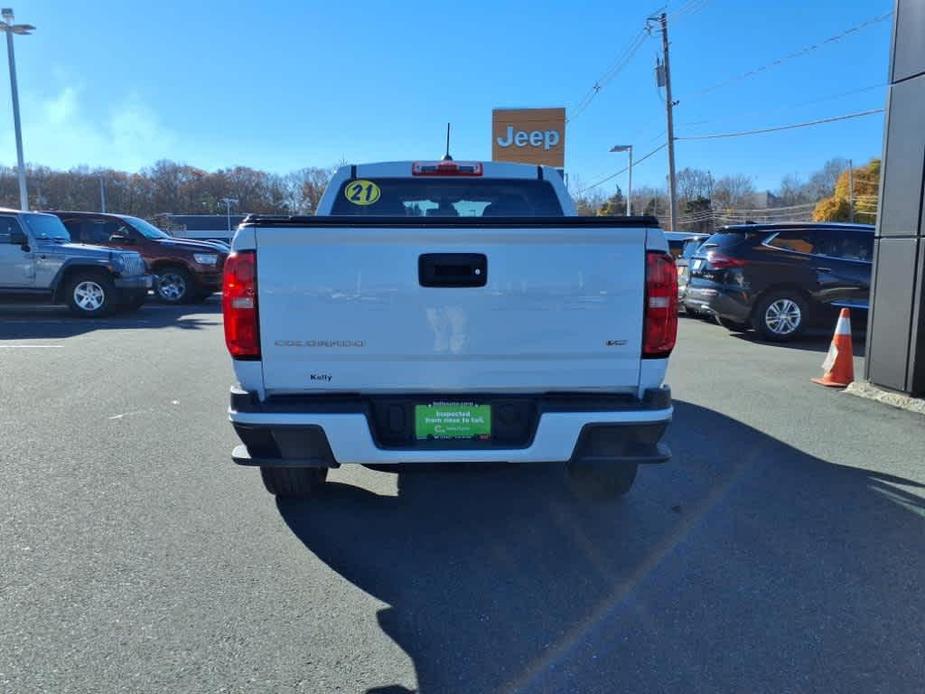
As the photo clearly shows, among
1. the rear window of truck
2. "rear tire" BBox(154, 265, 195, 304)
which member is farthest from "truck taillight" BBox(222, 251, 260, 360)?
"rear tire" BBox(154, 265, 195, 304)

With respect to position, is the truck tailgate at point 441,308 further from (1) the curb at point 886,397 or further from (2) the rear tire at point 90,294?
(2) the rear tire at point 90,294

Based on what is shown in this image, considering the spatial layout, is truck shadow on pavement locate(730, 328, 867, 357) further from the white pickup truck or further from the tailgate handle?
the tailgate handle

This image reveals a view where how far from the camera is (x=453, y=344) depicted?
9.98ft

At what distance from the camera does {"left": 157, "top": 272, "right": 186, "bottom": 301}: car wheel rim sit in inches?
594

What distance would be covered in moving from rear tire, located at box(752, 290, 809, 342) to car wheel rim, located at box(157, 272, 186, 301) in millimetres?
12217

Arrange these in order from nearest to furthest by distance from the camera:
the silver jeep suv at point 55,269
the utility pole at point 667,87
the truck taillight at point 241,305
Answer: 1. the truck taillight at point 241,305
2. the silver jeep suv at point 55,269
3. the utility pole at point 667,87

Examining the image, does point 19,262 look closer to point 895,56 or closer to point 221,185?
point 895,56

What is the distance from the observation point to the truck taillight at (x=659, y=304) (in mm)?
3037

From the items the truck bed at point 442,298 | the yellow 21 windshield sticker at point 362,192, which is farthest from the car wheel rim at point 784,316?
the truck bed at point 442,298

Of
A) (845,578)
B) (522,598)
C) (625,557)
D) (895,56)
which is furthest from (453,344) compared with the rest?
(895,56)

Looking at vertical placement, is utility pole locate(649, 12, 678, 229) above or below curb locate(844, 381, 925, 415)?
above

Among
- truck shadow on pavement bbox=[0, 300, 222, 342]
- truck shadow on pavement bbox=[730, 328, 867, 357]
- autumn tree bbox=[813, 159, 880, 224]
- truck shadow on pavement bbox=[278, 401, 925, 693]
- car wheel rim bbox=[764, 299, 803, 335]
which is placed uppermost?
autumn tree bbox=[813, 159, 880, 224]

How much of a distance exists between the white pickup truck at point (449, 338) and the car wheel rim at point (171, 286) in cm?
1328

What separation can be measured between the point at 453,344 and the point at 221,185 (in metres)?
96.9
